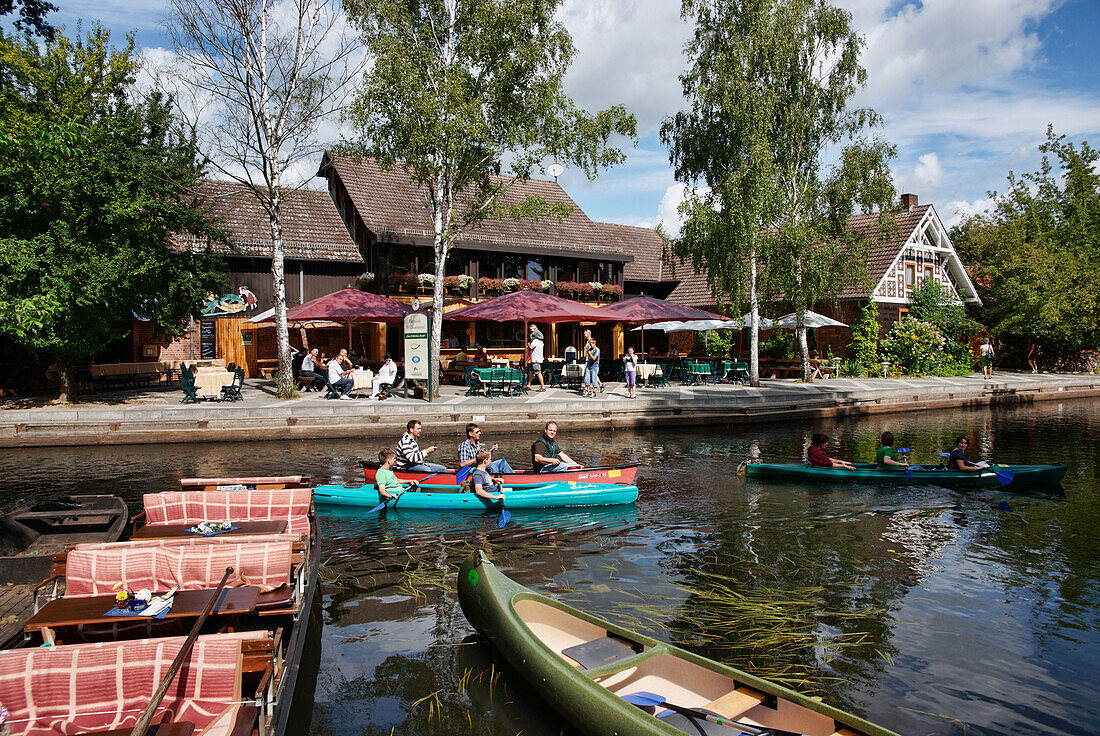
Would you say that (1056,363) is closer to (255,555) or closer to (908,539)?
(908,539)

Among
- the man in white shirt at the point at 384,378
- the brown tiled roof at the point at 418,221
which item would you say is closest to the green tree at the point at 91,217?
the man in white shirt at the point at 384,378

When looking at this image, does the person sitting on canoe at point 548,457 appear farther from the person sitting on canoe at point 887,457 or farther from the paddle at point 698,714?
the paddle at point 698,714

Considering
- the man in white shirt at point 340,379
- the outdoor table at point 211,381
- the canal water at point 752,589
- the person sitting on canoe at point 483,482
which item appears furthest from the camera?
the man in white shirt at point 340,379

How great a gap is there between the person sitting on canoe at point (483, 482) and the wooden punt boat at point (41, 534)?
4.73m

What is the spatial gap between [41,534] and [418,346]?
1268 cm

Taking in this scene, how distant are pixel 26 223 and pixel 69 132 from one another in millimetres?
11620

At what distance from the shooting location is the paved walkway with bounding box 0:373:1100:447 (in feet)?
55.0

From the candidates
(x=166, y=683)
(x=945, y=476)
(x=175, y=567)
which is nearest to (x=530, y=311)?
(x=945, y=476)

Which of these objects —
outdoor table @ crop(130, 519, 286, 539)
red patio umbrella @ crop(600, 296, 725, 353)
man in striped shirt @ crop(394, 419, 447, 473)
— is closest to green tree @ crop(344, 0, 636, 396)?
red patio umbrella @ crop(600, 296, 725, 353)

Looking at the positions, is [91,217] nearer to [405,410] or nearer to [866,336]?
[405,410]

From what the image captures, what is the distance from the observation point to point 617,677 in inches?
201

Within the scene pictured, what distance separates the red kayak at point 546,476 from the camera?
11.2 meters

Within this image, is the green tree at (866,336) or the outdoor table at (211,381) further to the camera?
the green tree at (866,336)

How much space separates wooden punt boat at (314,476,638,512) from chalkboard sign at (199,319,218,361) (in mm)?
17812
